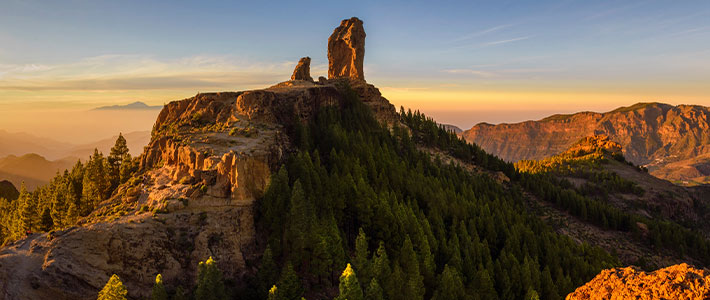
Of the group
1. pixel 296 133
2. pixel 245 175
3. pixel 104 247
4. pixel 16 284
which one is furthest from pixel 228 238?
pixel 296 133

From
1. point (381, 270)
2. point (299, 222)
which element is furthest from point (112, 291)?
point (381, 270)

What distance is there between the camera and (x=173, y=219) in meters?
51.7

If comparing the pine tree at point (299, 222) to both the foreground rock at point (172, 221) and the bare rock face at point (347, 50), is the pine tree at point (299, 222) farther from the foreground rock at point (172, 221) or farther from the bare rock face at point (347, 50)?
the bare rock face at point (347, 50)

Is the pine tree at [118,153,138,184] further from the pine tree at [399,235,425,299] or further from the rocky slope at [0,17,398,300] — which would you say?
the pine tree at [399,235,425,299]

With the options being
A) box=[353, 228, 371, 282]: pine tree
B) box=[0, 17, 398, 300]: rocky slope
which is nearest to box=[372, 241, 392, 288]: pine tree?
box=[353, 228, 371, 282]: pine tree

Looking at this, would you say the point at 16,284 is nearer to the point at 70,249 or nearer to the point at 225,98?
the point at 70,249

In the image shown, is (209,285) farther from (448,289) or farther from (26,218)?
(26,218)

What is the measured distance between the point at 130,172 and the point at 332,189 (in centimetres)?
4109

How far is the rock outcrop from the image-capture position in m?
22.9

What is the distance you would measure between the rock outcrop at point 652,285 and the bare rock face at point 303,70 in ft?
454

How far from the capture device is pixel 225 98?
306 feet

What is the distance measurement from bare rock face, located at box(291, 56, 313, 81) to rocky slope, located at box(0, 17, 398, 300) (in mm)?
69292

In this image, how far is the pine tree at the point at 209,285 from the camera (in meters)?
43.2

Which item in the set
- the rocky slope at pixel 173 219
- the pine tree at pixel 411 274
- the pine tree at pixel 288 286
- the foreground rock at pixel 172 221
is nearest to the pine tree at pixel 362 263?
the pine tree at pixel 411 274
